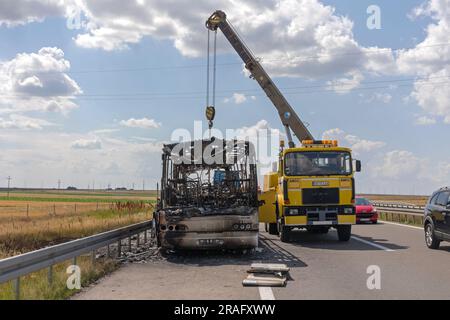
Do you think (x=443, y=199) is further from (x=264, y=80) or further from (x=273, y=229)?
(x=264, y=80)

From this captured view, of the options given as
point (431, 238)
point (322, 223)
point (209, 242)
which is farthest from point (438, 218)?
point (209, 242)

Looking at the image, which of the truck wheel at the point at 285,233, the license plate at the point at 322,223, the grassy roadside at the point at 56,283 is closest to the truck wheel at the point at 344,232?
the license plate at the point at 322,223

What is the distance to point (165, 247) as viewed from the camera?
12336 mm

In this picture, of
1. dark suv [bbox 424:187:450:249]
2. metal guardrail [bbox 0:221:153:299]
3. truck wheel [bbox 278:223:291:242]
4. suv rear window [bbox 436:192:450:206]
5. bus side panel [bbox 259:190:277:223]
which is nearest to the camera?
metal guardrail [bbox 0:221:153:299]

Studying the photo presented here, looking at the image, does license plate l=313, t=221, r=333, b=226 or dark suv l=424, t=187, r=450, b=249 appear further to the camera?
license plate l=313, t=221, r=333, b=226

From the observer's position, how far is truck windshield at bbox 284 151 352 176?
16.4 m

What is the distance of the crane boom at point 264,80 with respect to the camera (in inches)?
953

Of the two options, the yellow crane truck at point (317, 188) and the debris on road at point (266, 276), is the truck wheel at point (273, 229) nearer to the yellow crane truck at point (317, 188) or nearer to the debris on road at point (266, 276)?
the yellow crane truck at point (317, 188)

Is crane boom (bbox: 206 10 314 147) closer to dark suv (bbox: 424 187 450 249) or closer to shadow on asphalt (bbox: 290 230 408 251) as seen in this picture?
shadow on asphalt (bbox: 290 230 408 251)

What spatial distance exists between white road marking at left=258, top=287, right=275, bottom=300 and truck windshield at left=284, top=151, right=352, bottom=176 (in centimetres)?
807

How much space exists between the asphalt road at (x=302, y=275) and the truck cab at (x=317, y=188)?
98 centimetres

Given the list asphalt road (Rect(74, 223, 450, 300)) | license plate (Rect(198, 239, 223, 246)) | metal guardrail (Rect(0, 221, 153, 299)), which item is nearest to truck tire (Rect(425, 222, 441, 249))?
asphalt road (Rect(74, 223, 450, 300))
